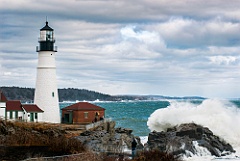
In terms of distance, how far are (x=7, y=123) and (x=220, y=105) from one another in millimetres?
19822

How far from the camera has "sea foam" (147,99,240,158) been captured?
121 feet

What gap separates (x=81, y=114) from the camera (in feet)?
119

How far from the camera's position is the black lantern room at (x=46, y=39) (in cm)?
3525

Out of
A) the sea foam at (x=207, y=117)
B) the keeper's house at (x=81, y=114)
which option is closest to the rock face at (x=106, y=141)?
the keeper's house at (x=81, y=114)

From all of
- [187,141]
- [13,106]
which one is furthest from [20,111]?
[187,141]

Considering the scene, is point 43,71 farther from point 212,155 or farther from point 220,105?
point 220,105

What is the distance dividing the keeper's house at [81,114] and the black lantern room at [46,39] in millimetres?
4746

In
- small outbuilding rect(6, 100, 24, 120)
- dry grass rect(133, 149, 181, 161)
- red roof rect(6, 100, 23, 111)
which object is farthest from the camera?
red roof rect(6, 100, 23, 111)

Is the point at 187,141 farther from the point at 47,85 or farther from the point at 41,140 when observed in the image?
the point at 47,85

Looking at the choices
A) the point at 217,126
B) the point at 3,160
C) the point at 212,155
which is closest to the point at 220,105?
the point at 217,126

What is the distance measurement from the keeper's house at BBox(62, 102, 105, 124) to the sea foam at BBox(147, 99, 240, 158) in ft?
19.8

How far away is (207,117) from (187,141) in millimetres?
10705

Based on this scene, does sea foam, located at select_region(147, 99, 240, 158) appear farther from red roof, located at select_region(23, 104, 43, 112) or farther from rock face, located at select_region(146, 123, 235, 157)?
red roof, located at select_region(23, 104, 43, 112)

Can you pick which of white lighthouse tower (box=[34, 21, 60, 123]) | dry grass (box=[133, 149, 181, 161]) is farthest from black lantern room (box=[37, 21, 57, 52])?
dry grass (box=[133, 149, 181, 161])
